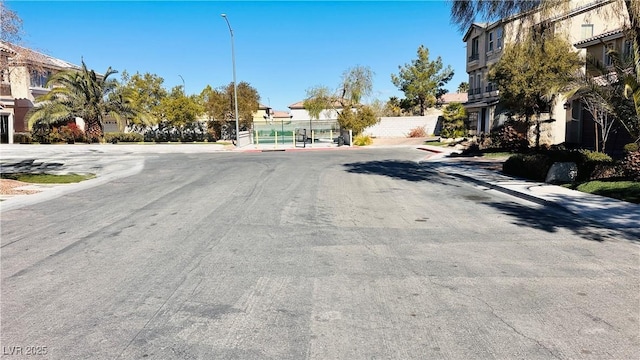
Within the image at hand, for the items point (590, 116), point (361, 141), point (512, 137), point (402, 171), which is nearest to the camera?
point (402, 171)

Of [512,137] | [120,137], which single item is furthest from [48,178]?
[120,137]

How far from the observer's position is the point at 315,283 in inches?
219

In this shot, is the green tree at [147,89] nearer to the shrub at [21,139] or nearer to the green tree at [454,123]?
the shrub at [21,139]

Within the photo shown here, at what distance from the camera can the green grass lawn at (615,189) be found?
1115 centimetres

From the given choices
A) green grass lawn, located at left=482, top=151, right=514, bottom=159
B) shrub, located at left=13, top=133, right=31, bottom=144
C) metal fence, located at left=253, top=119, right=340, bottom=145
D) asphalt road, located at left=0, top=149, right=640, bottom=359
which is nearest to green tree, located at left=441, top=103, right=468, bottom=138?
metal fence, located at left=253, top=119, right=340, bottom=145

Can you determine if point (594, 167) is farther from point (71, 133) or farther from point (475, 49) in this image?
point (71, 133)

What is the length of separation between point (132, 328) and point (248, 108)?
46.8 meters

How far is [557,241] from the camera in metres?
7.62

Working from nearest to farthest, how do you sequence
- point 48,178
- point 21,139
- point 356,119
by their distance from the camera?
point 48,178, point 356,119, point 21,139

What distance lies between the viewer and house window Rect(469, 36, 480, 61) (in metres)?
43.3

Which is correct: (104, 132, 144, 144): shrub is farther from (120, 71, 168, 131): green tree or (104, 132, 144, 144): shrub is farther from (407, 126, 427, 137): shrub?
(407, 126, 427, 137): shrub

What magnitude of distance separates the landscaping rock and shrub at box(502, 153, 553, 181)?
1.03 feet

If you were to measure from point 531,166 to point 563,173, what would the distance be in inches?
51.9

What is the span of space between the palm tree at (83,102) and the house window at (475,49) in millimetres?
31208
